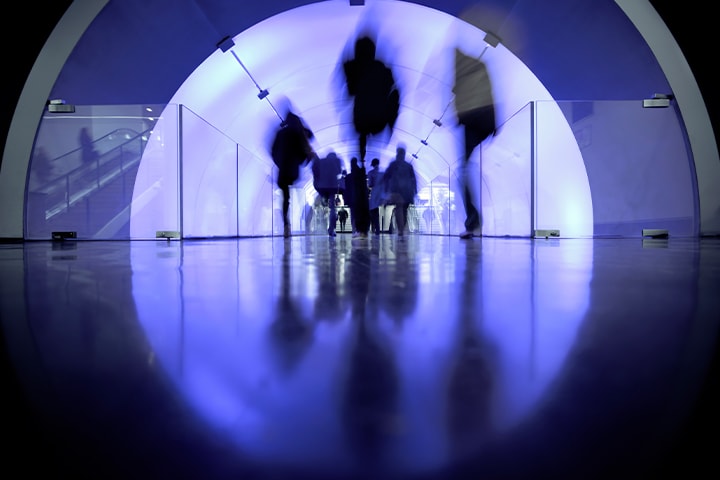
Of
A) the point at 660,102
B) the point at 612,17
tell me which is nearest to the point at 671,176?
the point at 660,102

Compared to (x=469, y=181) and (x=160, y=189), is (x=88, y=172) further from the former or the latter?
(x=469, y=181)

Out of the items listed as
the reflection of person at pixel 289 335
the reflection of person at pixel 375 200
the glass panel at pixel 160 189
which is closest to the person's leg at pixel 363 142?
the glass panel at pixel 160 189

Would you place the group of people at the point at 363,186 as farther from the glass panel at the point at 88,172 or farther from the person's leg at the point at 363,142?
the glass panel at the point at 88,172

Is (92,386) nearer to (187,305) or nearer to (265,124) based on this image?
(187,305)

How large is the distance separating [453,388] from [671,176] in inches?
405

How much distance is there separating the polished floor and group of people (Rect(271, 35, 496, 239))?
508cm

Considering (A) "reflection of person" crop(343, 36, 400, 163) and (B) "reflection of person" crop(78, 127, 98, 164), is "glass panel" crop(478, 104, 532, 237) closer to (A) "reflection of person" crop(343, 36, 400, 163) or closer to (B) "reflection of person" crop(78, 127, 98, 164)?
(A) "reflection of person" crop(343, 36, 400, 163)

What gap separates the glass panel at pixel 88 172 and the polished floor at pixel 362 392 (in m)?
8.96

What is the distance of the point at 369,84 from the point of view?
584cm

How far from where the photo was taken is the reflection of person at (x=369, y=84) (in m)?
5.91

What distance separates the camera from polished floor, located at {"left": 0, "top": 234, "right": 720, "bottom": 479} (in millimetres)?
421

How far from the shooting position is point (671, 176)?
359 inches

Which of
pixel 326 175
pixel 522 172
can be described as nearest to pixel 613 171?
pixel 522 172

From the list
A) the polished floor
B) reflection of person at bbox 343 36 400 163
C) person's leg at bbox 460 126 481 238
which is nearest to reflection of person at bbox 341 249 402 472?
the polished floor
